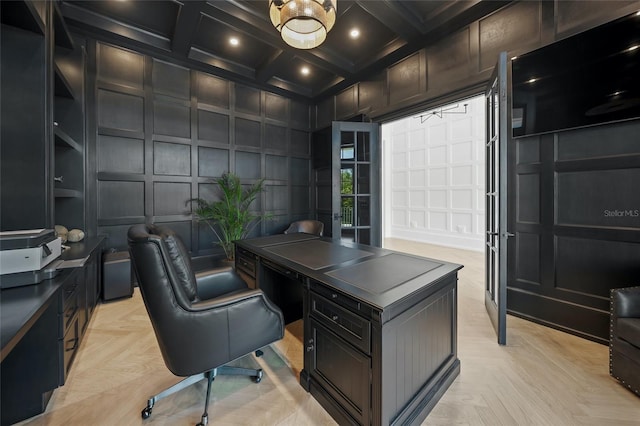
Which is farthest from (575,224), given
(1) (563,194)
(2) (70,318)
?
(2) (70,318)

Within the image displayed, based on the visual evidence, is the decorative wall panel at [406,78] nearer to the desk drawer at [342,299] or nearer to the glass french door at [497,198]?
the glass french door at [497,198]

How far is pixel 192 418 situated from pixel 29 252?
122cm

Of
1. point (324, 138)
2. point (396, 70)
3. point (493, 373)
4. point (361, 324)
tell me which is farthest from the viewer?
point (324, 138)

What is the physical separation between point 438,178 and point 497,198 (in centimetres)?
432

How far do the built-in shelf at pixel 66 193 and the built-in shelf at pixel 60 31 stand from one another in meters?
1.40

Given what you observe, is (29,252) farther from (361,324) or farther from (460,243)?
(460,243)

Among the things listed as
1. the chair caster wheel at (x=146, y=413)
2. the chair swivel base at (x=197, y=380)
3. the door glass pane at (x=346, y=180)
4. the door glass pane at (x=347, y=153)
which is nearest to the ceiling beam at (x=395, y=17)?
the door glass pane at (x=347, y=153)

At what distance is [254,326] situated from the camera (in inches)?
59.4

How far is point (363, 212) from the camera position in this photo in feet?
13.4

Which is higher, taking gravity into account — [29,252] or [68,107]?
[68,107]

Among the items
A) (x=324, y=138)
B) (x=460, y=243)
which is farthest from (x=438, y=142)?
(x=324, y=138)

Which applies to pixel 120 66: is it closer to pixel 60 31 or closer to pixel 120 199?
pixel 60 31

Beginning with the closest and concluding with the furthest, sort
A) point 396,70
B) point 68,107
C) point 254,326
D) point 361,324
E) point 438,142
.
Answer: point 361,324 < point 254,326 < point 68,107 < point 396,70 < point 438,142

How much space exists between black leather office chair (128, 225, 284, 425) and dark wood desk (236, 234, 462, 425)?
323mm
